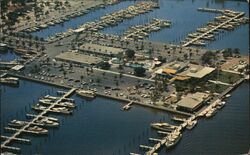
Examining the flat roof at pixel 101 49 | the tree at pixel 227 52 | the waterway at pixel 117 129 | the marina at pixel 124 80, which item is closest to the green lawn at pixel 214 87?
the marina at pixel 124 80

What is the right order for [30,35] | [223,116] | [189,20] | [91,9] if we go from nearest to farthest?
[223,116]
[30,35]
[189,20]
[91,9]

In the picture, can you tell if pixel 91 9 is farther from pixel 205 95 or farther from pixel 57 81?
pixel 205 95

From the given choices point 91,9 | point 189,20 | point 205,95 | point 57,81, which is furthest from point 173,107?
point 91,9

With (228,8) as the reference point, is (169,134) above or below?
below

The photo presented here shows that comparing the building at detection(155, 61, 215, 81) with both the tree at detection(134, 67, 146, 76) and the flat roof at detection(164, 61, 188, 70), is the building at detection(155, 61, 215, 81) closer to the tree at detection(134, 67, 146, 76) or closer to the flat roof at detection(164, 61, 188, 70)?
the flat roof at detection(164, 61, 188, 70)

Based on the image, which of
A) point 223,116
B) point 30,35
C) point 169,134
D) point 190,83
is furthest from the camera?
point 30,35

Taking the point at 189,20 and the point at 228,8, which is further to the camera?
the point at 228,8

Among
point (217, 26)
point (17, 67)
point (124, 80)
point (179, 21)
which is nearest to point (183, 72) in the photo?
point (124, 80)

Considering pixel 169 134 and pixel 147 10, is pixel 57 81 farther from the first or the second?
pixel 147 10
